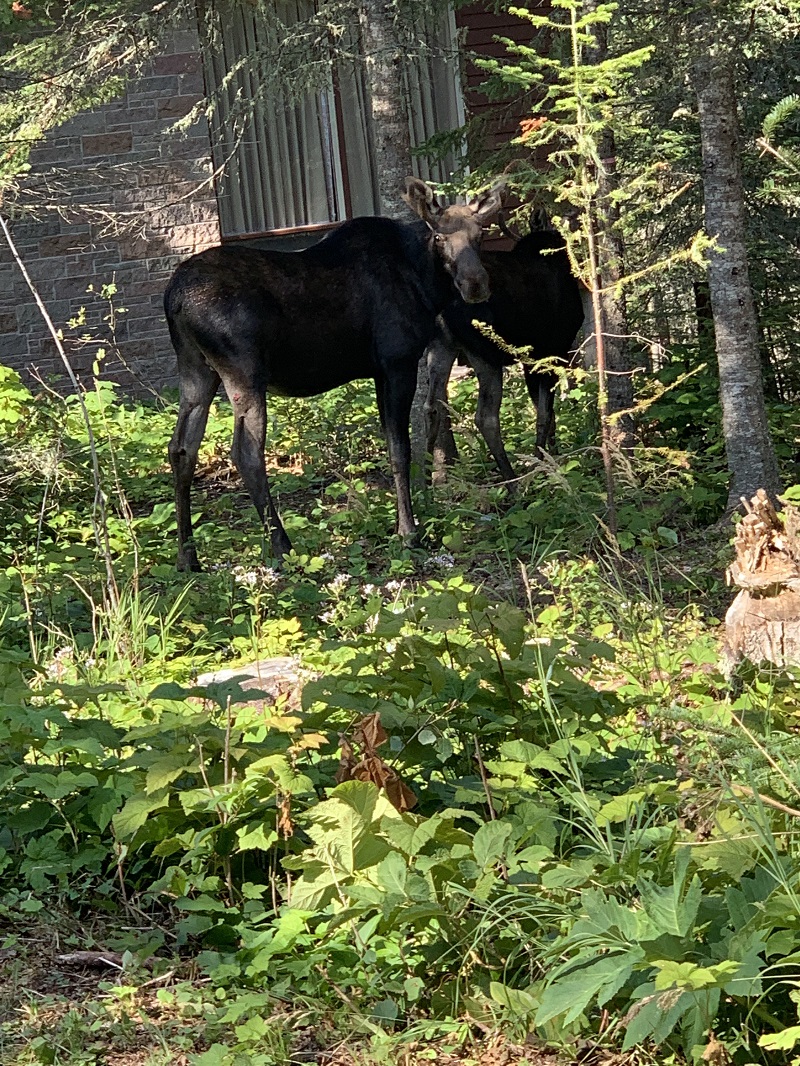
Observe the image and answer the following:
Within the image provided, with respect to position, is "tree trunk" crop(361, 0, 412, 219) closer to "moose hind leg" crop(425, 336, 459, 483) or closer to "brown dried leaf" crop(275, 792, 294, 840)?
"moose hind leg" crop(425, 336, 459, 483)

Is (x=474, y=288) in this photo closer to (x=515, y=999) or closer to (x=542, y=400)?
(x=542, y=400)

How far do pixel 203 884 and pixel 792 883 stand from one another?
1.57m

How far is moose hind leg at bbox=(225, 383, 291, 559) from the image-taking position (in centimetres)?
890

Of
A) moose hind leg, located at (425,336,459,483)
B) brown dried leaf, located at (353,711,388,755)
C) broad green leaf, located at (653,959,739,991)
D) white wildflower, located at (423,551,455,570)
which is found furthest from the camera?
moose hind leg, located at (425,336,459,483)

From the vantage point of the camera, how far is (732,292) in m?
8.31

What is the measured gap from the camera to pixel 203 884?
3818 millimetres

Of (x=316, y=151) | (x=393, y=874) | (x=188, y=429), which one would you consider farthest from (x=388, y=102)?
A: (x=393, y=874)

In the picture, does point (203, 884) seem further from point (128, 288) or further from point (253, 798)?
point (128, 288)

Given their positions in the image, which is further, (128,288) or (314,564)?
(128,288)

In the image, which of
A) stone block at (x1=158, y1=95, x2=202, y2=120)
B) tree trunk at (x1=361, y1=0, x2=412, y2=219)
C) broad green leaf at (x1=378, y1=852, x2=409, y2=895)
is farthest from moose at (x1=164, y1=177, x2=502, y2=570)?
stone block at (x1=158, y1=95, x2=202, y2=120)

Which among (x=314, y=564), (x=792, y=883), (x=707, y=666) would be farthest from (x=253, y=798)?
(x=314, y=564)

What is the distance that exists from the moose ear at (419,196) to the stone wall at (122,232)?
6390mm

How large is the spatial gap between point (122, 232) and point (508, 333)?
634cm

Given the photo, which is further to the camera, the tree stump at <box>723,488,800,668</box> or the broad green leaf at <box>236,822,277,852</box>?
the tree stump at <box>723,488,800,668</box>
